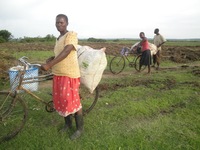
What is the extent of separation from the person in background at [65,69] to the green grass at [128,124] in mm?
626

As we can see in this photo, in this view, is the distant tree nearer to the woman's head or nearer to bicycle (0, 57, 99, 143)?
bicycle (0, 57, 99, 143)

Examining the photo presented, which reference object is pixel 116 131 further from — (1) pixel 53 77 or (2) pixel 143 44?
(2) pixel 143 44

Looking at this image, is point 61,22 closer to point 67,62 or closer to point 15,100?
point 67,62

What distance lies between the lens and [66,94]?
10.5 feet

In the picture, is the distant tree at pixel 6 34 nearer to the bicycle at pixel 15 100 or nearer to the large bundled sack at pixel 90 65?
the bicycle at pixel 15 100

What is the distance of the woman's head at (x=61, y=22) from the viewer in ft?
10.0

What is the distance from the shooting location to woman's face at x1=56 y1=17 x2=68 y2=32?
3.06 metres

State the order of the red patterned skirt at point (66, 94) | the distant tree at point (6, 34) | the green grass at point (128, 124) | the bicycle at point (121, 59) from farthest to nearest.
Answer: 1. the distant tree at point (6, 34)
2. the bicycle at point (121, 59)
3. the green grass at point (128, 124)
4. the red patterned skirt at point (66, 94)

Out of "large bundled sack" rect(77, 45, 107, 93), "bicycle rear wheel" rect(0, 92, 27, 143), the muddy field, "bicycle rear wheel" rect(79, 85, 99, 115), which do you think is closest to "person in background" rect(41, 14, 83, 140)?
"large bundled sack" rect(77, 45, 107, 93)

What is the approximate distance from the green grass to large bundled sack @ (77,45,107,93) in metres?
0.92

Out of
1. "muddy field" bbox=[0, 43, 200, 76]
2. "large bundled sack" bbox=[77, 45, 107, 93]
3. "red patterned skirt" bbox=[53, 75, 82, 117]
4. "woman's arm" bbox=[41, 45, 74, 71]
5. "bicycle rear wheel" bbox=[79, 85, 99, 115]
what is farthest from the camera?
"muddy field" bbox=[0, 43, 200, 76]

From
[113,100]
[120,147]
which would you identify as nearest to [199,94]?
[113,100]

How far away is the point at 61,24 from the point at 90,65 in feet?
2.86

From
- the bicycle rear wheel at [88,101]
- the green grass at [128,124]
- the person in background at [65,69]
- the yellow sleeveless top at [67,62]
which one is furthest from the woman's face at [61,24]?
the green grass at [128,124]
